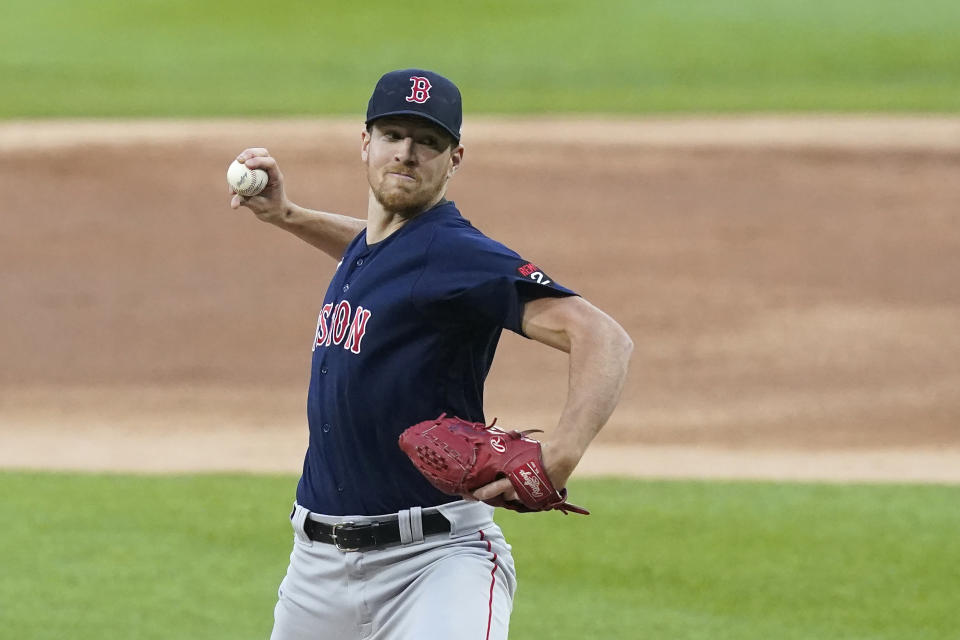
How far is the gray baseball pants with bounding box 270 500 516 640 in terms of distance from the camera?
367cm

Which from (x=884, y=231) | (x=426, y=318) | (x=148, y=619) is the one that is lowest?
(x=148, y=619)

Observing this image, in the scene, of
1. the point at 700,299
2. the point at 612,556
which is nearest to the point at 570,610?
the point at 612,556

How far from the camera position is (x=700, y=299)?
14.0 metres

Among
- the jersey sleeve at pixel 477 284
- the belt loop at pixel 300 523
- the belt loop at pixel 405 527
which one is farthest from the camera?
the belt loop at pixel 300 523

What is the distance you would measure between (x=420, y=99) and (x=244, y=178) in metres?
0.90

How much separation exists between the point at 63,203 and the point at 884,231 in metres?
8.75

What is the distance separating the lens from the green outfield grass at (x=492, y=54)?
65.9ft

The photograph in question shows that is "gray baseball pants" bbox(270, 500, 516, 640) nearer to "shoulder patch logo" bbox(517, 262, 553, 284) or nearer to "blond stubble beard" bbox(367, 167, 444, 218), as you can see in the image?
"shoulder patch logo" bbox(517, 262, 553, 284)

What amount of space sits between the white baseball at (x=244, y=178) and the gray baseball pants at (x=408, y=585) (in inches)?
42.8

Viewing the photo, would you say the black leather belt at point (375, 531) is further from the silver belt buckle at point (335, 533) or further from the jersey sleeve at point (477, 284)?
the jersey sleeve at point (477, 284)

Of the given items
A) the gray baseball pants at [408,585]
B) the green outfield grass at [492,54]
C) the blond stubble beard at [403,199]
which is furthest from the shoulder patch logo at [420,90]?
the green outfield grass at [492,54]

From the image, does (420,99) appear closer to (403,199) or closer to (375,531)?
(403,199)

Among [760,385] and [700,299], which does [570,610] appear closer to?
[760,385]

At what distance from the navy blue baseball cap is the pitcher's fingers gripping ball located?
804 millimetres
